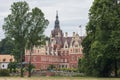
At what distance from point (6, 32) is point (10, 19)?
8.72 feet

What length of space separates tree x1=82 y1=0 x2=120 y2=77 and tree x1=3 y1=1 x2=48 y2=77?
57.6 ft

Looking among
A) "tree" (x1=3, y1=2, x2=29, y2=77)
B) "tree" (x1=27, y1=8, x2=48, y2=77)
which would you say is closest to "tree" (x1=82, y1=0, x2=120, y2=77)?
"tree" (x1=27, y1=8, x2=48, y2=77)

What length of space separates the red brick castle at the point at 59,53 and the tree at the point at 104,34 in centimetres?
6872

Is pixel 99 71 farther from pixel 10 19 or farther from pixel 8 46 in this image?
pixel 8 46

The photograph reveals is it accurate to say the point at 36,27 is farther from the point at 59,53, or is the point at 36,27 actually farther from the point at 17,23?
the point at 59,53

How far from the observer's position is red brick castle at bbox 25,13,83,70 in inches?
5787

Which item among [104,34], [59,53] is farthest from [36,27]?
[59,53]

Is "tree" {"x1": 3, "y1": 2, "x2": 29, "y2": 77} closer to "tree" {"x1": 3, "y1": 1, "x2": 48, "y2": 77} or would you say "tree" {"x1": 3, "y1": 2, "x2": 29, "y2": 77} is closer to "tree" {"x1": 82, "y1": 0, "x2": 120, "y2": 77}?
"tree" {"x1": 3, "y1": 1, "x2": 48, "y2": 77}

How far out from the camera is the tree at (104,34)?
2714 inches

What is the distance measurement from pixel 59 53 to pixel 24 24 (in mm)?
65117

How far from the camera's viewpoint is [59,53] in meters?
156

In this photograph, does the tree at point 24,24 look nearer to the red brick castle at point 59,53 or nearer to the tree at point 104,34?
the tree at point 104,34

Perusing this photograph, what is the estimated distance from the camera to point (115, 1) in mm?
72250

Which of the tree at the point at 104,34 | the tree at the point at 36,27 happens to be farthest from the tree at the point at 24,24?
the tree at the point at 104,34
